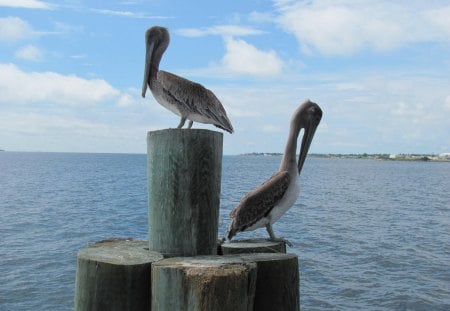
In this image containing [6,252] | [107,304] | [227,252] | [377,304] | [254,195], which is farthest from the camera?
[6,252]

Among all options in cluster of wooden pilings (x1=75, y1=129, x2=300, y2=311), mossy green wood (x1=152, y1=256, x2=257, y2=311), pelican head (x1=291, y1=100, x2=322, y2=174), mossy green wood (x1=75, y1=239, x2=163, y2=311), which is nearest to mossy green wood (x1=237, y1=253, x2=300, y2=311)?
cluster of wooden pilings (x1=75, y1=129, x2=300, y2=311)

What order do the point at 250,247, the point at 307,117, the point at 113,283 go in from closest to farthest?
the point at 113,283
the point at 250,247
the point at 307,117

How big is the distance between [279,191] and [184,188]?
2.09 metres

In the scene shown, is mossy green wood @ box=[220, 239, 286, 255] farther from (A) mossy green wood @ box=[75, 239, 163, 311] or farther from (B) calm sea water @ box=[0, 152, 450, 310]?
(B) calm sea water @ box=[0, 152, 450, 310]

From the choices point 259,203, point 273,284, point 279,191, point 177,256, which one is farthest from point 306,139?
point 177,256

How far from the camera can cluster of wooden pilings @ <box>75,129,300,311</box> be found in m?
4.20

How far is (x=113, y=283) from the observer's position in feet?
14.4

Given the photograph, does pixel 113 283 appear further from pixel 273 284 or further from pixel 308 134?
pixel 308 134

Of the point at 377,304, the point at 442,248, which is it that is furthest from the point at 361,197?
the point at 377,304

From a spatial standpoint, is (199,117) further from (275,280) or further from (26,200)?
(26,200)

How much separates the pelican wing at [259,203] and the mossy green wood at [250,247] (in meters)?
0.46

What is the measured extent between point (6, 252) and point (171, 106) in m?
16.2

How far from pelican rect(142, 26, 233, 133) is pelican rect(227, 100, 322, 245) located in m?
1.04

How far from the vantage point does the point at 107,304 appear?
441cm
